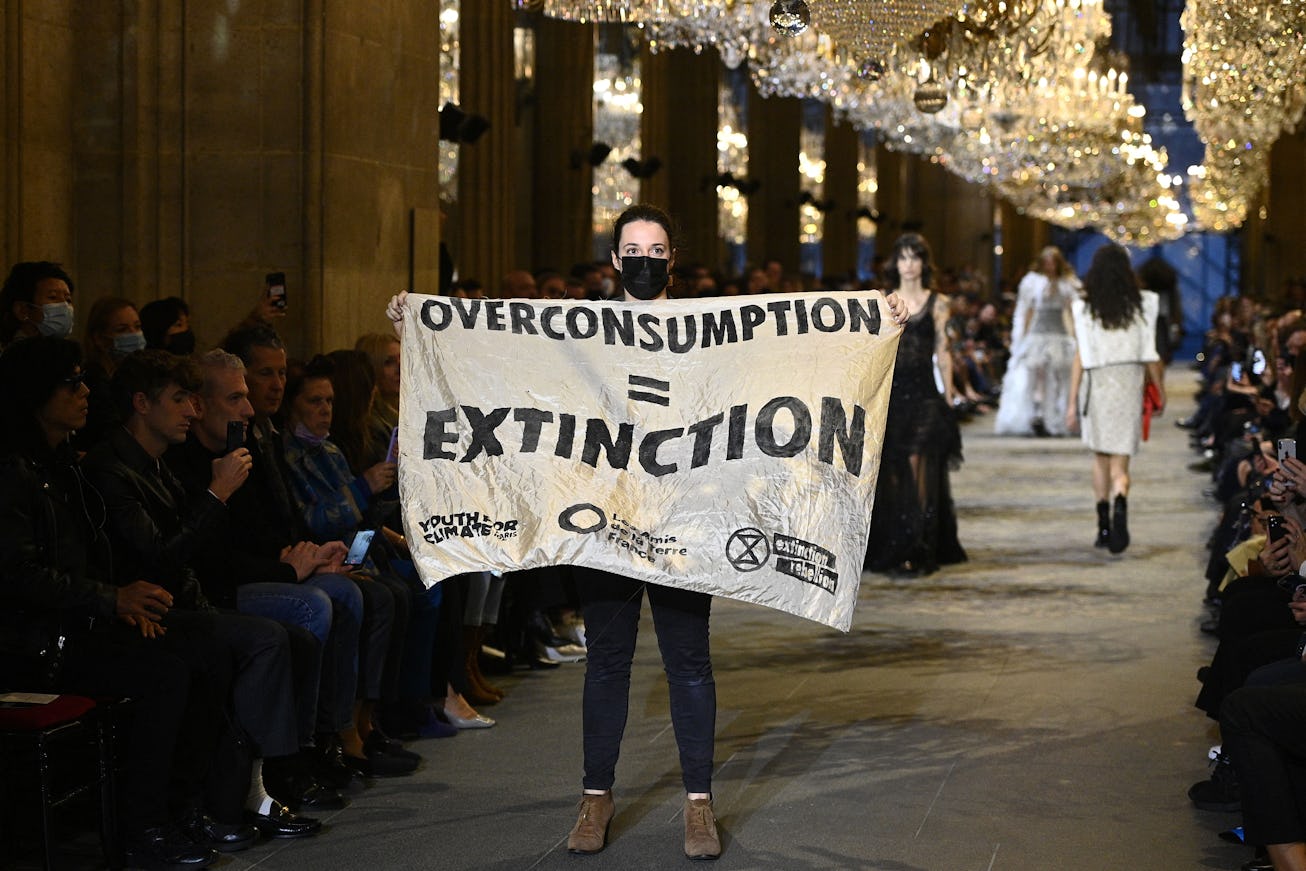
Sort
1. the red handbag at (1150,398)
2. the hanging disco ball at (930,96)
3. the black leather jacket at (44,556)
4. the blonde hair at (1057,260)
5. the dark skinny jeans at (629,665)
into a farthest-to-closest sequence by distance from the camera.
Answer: the blonde hair at (1057,260) < the hanging disco ball at (930,96) < the red handbag at (1150,398) < the dark skinny jeans at (629,665) < the black leather jacket at (44,556)

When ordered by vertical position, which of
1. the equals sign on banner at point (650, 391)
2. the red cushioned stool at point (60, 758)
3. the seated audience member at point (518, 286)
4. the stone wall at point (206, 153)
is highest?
the stone wall at point (206, 153)

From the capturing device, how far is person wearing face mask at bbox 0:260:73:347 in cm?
678

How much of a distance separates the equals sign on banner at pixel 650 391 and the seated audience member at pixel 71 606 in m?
1.45

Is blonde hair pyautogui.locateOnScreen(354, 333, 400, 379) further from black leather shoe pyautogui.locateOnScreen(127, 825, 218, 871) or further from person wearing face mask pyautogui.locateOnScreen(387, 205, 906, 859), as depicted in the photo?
black leather shoe pyautogui.locateOnScreen(127, 825, 218, 871)

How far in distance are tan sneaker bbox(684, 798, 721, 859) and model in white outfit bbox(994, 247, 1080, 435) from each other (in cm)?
1574

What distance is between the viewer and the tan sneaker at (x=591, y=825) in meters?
A: 5.14

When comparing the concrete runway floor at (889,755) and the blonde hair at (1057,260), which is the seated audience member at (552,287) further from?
the blonde hair at (1057,260)

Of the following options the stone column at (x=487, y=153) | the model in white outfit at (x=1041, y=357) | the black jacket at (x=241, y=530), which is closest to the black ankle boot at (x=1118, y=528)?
the stone column at (x=487, y=153)

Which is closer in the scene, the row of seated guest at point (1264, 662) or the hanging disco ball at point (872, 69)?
the row of seated guest at point (1264, 662)

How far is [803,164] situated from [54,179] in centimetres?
2644

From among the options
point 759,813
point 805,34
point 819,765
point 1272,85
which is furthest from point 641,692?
point 805,34

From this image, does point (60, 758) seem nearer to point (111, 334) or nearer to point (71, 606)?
point (71, 606)

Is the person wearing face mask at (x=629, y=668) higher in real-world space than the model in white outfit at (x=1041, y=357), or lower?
lower

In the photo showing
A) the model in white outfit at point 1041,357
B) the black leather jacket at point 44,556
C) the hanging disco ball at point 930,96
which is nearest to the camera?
the black leather jacket at point 44,556
